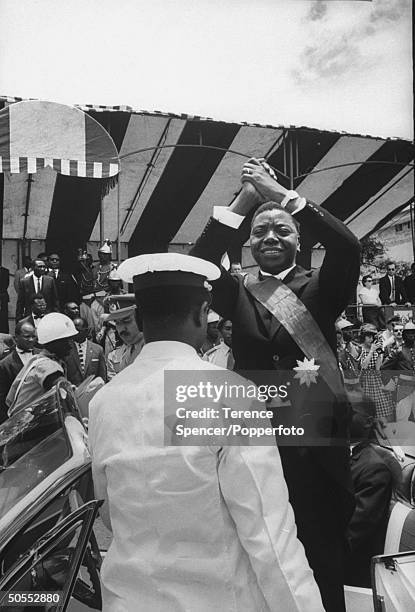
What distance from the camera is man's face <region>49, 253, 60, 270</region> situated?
172cm

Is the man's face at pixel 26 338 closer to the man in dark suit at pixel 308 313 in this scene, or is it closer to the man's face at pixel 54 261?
A: the man's face at pixel 54 261

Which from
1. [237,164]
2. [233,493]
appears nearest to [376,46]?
[237,164]

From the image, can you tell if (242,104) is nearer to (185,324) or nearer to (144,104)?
(144,104)

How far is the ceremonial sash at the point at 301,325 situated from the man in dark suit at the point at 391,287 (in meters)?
0.23

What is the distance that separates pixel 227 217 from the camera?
1.69 m

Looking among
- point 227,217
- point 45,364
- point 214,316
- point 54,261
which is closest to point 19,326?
point 45,364

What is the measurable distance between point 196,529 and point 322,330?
715 mm

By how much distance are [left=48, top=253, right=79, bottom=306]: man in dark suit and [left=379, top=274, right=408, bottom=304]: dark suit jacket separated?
2.78 ft

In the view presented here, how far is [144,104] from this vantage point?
1.79m

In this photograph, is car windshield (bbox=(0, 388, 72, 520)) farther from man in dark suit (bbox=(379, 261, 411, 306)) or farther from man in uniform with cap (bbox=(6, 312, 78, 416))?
man in dark suit (bbox=(379, 261, 411, 306))

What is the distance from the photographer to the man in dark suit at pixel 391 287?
173cm

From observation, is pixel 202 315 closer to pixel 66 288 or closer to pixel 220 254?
pixel 220 254

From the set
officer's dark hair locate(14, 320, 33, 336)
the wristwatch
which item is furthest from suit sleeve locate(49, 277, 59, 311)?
the wristwatch

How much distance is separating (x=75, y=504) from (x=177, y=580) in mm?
407
